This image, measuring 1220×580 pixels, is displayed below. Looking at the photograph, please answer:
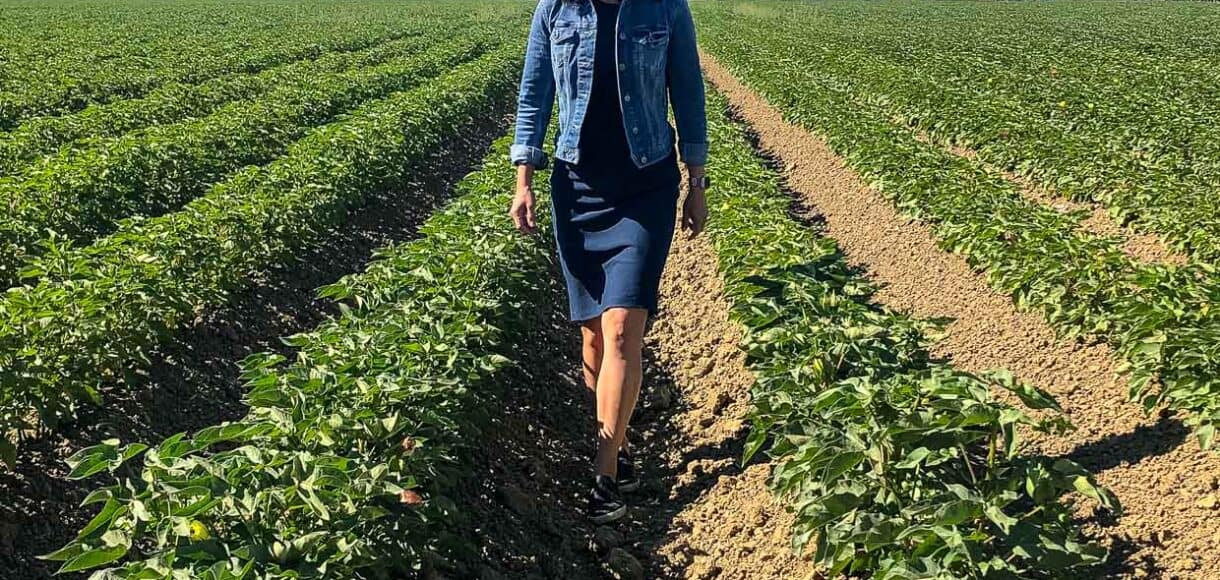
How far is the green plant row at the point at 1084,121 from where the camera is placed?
785cm

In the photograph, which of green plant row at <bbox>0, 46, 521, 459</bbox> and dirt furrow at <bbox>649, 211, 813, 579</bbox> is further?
green plant row at <bbox>0, 46, 521, 459</bbox>

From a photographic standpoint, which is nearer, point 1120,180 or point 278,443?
point 278,443

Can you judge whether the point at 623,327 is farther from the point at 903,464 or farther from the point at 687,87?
the point at 903,464

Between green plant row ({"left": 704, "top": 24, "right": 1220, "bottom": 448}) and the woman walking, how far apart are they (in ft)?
7.32

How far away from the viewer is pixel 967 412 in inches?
112

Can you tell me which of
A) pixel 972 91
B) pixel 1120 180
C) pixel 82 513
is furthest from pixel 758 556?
pixel 972 91

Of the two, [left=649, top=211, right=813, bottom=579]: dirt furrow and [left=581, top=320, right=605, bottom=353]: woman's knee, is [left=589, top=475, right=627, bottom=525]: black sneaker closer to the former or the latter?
[left=649, top=211, right=813, bottom=579]: dirt furrow

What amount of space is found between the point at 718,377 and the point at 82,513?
319 cm

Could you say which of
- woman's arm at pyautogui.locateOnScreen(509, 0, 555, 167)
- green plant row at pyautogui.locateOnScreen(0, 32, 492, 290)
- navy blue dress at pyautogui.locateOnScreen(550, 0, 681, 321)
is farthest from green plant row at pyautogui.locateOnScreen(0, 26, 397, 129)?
navy blue dress at pyautogui.locateOnScreen(550, 0, 681, 321)

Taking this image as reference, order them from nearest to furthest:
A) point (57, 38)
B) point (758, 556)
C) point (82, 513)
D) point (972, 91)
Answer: point (758, 556) < point (82, 513) < point (972, 91) < point (57, 38)

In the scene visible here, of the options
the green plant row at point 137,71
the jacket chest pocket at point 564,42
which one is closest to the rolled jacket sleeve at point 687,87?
the jacket chest pocket at point 564,42

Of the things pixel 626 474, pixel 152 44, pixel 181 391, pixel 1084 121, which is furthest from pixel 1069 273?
pixel 152 44

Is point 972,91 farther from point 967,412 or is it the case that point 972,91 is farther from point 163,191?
point 967,412

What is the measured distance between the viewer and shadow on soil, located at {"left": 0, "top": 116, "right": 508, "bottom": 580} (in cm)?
409
